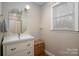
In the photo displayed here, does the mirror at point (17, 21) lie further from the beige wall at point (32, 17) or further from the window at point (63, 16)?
the window at point (63, 16)

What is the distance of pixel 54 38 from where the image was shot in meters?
1.00

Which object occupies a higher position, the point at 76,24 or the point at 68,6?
the point at 68,6

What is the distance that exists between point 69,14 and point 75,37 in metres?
0.23

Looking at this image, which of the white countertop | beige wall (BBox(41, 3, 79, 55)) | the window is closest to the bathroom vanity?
the white countertop

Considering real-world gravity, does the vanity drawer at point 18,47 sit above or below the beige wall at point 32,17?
below

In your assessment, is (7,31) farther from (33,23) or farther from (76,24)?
(76,24)

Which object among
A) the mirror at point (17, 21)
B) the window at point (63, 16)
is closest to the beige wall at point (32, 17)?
the mirror at point (17, 21)

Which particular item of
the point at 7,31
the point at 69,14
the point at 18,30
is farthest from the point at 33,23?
the point at 69,14

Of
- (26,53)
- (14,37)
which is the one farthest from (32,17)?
(26,53)

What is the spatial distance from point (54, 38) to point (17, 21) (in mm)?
410

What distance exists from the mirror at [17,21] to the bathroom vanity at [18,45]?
0.20 feet

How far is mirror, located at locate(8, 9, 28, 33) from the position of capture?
971mm

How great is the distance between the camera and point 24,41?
3.22 ft

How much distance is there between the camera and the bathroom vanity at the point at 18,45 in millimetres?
942
